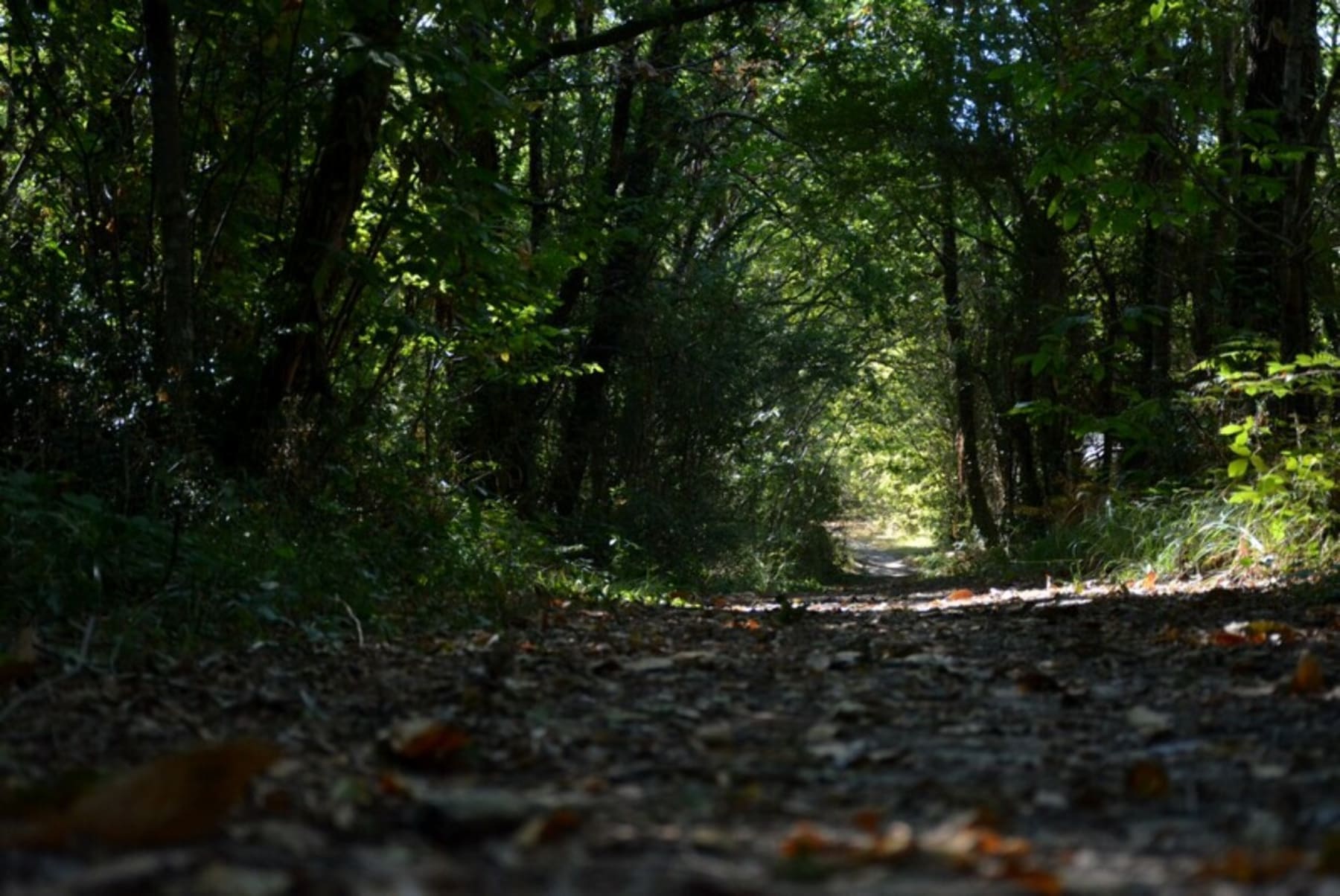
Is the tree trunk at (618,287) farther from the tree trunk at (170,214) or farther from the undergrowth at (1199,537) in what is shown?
the tree trunk at (170,214)

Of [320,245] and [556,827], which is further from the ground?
[320,245]

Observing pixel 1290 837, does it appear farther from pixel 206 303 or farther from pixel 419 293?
pixel 419 293

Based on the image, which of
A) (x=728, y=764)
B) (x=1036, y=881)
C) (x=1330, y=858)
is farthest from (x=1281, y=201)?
(x=1036, y=881)

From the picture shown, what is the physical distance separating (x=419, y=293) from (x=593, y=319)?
3.18 m

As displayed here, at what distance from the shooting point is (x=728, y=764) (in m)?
2.77

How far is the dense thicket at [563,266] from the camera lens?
5.96m

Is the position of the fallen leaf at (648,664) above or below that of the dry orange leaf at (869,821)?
below

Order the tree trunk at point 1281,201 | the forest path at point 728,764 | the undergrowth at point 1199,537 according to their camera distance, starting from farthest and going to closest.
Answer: the tree trunk at point 1281,201
the undergrowth at point 1199,537
the forest path at point 728,764

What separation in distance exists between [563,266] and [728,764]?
5879 millimetres

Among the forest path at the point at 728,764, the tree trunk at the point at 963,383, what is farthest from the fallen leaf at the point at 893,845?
the tree trunk at the point at 963,383

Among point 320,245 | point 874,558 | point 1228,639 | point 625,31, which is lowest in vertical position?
point 874,558

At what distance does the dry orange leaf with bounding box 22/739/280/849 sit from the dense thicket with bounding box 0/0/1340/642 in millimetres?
2581

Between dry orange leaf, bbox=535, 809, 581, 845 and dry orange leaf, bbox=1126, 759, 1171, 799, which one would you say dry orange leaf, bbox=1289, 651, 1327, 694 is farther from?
dry orange leaf, bbox=535, 809, 581, 845

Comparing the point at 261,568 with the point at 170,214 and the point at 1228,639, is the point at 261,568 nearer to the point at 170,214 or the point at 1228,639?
the point at 170,214
